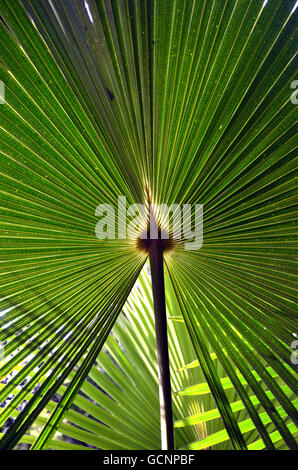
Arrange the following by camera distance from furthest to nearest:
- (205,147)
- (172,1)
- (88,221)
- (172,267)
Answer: (172,267) → (88,221) → (205,147) → (172,1)

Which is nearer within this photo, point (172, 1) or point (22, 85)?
point (172, 1)

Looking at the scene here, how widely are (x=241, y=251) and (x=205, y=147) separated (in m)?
0.40

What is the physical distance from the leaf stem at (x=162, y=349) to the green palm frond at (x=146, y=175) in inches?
5.4

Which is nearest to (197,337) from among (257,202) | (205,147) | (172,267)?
(172,267)

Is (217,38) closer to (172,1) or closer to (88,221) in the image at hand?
(172,1)

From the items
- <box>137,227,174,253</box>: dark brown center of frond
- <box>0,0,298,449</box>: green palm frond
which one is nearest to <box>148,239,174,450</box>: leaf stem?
<box>137,227,174,253</box>: dark brown center of frond

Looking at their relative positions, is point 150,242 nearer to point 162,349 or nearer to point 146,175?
point 146,175

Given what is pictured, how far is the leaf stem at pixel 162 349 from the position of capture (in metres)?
0.95

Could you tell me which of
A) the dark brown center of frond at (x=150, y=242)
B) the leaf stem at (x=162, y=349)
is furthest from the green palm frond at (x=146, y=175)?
the leaf stem at (x=162, y=349)

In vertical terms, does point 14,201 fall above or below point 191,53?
below

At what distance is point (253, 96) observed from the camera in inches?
39.0

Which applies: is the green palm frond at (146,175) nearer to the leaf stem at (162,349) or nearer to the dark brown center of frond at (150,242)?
the dark brown center of frond at (150,242)

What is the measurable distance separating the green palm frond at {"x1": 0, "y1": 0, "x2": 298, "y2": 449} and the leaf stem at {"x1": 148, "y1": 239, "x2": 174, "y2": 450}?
136 millimetres

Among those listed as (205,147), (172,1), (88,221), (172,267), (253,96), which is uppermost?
(172,1)
